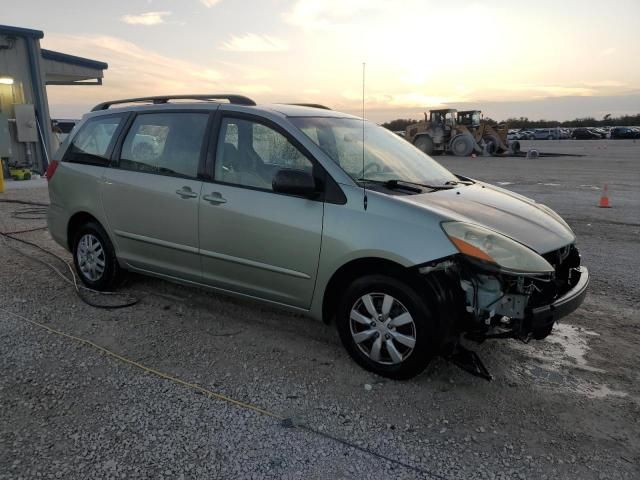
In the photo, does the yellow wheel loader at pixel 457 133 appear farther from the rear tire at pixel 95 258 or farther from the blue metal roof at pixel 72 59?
the rear tire at pixel 95 258

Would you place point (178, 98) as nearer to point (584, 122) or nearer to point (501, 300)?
point (501, 300)

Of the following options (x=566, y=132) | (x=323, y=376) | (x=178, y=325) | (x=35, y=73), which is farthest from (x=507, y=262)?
(x=566, y=132)

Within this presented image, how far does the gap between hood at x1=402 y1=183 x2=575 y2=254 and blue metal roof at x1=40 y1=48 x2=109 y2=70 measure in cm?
1641

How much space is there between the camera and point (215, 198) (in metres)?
3.88

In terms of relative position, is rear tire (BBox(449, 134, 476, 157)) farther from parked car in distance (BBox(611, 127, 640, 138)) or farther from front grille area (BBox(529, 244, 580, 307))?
parked car in distance (BBox(611, 127, 640, 138))

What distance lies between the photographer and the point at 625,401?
3.13 meters

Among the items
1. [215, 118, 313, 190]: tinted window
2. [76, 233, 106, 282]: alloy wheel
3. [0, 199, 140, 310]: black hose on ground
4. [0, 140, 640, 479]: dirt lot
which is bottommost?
[0, 140, 640, 479]: dirt lot

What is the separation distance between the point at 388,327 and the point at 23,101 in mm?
15699

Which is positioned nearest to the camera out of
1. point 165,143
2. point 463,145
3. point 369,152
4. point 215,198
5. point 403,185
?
point 403,185

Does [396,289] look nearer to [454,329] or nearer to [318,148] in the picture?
[454,329]

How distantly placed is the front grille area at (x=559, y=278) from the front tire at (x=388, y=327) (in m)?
0.65

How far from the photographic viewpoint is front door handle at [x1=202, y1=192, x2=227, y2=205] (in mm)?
3852

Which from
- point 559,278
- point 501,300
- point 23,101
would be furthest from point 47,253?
point 23,101

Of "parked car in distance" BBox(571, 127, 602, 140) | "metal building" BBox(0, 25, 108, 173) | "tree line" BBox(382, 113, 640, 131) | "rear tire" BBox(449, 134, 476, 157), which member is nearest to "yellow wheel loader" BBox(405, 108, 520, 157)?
"rear tire" BBox(449, 134, 476, 157)
